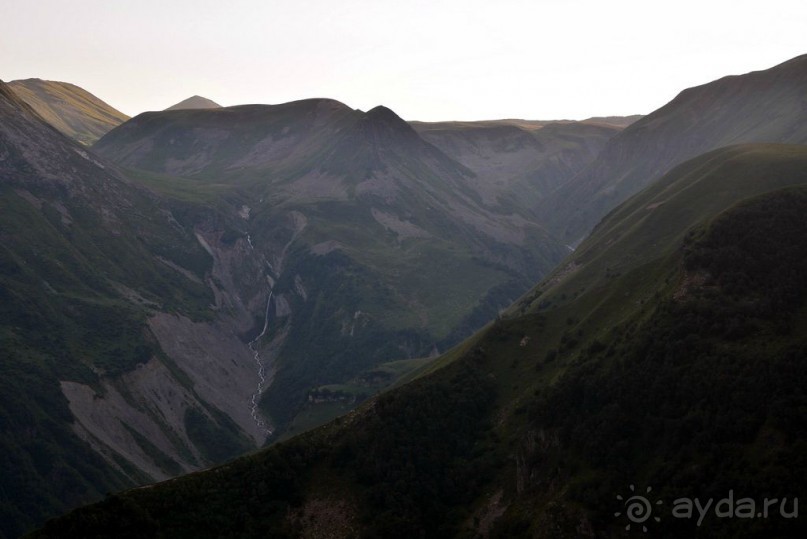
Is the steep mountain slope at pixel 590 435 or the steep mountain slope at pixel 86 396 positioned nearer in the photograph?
the steep mountain slope at pixel 590 435

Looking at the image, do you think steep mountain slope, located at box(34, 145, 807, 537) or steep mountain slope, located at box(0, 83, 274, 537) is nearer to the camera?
steep mountain slope, located at box(34, 145, 807, 537)

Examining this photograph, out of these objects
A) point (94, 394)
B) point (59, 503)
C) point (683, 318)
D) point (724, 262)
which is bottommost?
point (59, 503)

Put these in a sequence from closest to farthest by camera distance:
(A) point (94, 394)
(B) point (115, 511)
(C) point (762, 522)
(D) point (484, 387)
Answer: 1. (C) point (762, 522)
2. (B) point (115, 511)
3. (D) point (484, 387)
4. (A) point (94, 394)

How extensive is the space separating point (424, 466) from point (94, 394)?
104 m

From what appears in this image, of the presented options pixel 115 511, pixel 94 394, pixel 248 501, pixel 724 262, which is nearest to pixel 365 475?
pixel 248 501

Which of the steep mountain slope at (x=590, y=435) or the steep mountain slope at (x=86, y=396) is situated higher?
the steep mountain slope at (x=590, y=435)

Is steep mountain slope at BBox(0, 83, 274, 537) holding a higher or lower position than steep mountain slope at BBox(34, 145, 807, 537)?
lower

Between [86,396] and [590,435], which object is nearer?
[590,435]

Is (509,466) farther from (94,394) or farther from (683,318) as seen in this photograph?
(94,394)

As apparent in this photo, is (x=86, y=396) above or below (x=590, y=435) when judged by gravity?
below

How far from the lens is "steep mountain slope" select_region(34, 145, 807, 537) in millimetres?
56500

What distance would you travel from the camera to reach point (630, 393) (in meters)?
68.6

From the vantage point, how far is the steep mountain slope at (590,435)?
56500 millimetres

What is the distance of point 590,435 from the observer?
222 ft
